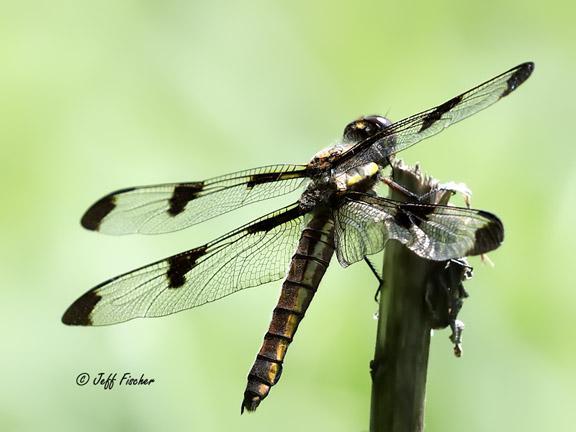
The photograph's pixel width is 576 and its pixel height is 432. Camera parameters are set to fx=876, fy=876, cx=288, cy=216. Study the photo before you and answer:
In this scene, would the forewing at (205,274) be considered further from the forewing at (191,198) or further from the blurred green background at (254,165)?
the blurred green background at (254,165)

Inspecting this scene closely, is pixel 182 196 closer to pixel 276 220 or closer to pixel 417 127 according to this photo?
pixel 276 220

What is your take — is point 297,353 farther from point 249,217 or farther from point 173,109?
Answer: point 173,109

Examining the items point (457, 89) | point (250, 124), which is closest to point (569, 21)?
point (457, 89)

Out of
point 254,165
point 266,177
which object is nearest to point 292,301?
point 266,177

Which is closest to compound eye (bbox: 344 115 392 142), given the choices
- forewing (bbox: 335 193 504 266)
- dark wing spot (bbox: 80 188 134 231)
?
forewing (bbox: 335 193 504 266)

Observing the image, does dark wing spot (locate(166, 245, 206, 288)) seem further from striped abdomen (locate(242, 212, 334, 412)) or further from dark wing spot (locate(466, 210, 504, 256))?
dark wing spot (locate(466, 210, 504, 256))
